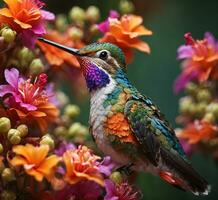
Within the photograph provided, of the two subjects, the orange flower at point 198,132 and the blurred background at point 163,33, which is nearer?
the orange flower at point 198,132

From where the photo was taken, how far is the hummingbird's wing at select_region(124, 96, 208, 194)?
2.30 meters

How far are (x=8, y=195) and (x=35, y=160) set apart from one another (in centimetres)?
15

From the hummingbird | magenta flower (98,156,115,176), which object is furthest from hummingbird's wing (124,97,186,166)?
magenta flower (98,156,115,176)

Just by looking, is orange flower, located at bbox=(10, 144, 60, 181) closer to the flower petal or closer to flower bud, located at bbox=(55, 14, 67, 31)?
the flower petal

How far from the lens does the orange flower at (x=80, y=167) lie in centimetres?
200

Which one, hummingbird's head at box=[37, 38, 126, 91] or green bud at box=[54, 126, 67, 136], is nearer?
hummingbird's head at box=[37, 38, 126, 91]

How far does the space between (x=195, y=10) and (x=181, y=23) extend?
0.36 feet

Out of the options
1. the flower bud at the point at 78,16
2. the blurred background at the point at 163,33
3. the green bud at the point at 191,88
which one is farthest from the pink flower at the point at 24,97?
the blurred background at the point at 163,33

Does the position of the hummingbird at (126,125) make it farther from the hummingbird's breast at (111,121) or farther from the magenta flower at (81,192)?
the magenta flower at (81,192)

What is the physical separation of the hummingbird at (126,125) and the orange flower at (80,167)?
0.80 feet

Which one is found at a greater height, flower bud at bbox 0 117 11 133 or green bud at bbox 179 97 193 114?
green bud at bbox 179 97 193 114

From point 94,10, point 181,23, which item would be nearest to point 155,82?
point 181,23

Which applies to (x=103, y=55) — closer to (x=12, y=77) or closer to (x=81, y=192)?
(x=12, y=77)

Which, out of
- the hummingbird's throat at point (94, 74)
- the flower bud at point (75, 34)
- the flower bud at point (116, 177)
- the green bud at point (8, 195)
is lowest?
the green bud at point (8, 195)
